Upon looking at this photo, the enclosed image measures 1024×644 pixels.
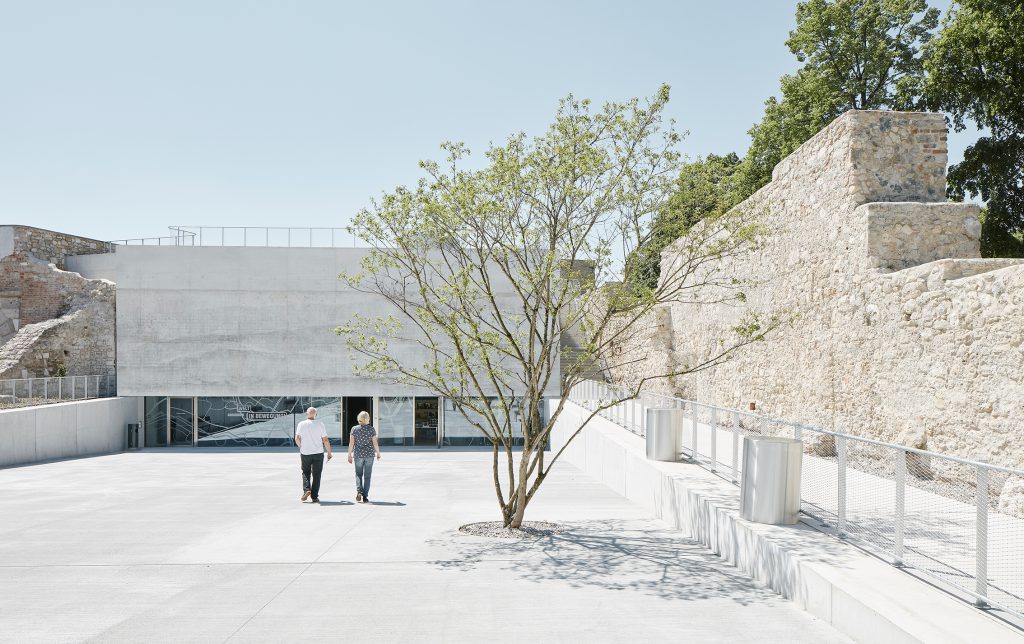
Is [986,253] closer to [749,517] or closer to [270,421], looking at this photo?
[749,517]

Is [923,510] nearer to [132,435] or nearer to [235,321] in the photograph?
[235,321]

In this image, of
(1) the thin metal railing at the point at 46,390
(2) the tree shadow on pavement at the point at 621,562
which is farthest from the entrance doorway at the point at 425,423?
(2) the tree shadow on pavement at the point at 621,562

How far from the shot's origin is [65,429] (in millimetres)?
23781

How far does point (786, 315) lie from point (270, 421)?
2000 cm

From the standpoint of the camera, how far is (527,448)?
1027cm

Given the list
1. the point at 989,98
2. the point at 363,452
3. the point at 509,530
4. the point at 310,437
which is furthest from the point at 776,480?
the point at 989,98

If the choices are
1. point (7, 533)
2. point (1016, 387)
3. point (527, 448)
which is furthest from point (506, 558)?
point (7, 533)

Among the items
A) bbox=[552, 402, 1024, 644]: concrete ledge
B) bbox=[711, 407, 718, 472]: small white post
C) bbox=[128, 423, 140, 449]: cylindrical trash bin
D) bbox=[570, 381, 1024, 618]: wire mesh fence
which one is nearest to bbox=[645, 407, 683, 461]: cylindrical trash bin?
bbox=[552, 402, 1024, 644]: concrete ledge

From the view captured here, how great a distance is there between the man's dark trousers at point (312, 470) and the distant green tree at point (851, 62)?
23064 mm

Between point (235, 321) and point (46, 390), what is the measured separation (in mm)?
6414

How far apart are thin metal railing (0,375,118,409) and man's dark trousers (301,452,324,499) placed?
1493cm

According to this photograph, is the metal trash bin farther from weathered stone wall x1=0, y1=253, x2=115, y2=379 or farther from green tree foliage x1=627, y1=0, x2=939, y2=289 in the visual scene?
green tree foliage x1=627, y1=0, x2=939, y2=289

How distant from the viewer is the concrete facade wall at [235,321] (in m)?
27.1

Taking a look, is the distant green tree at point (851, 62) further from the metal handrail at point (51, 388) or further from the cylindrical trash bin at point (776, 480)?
the metal handrail at point (51, 388)
